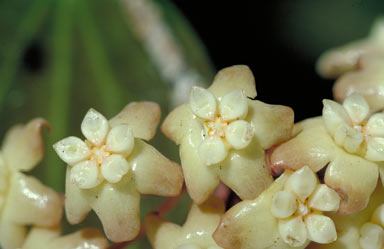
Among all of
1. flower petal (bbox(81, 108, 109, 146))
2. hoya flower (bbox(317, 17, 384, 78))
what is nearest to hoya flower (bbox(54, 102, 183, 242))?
flower petal (bbox(81, 108, 109, 146))

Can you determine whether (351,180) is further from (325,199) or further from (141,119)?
(141,119)

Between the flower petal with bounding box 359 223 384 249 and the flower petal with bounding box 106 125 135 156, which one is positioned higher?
the flower petal with bounding box 106 125 135 156

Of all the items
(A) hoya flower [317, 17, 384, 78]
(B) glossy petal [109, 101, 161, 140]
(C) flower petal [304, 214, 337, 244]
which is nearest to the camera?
(C) flower petal [304, 214, 337, 244]

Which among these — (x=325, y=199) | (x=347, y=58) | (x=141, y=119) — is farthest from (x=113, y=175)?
(x=347, y=58)

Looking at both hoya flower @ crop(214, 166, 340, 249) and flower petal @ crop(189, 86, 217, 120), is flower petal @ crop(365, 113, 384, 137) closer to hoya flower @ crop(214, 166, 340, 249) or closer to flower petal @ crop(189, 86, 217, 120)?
hoya flower @ crop(214, 166, 340, 249)

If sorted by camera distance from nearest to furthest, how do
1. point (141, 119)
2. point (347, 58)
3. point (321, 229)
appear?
point (321, 229) < point (141, 119) < point (347, 58)

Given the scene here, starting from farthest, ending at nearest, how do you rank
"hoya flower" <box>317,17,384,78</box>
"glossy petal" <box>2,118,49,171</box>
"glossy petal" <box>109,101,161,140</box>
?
"hoya flower" <box>317,17,384,78</box> → "glossy petal" <box>2,118,49,171</box> → "glossy petal" <box>109,101,161,140</box>
